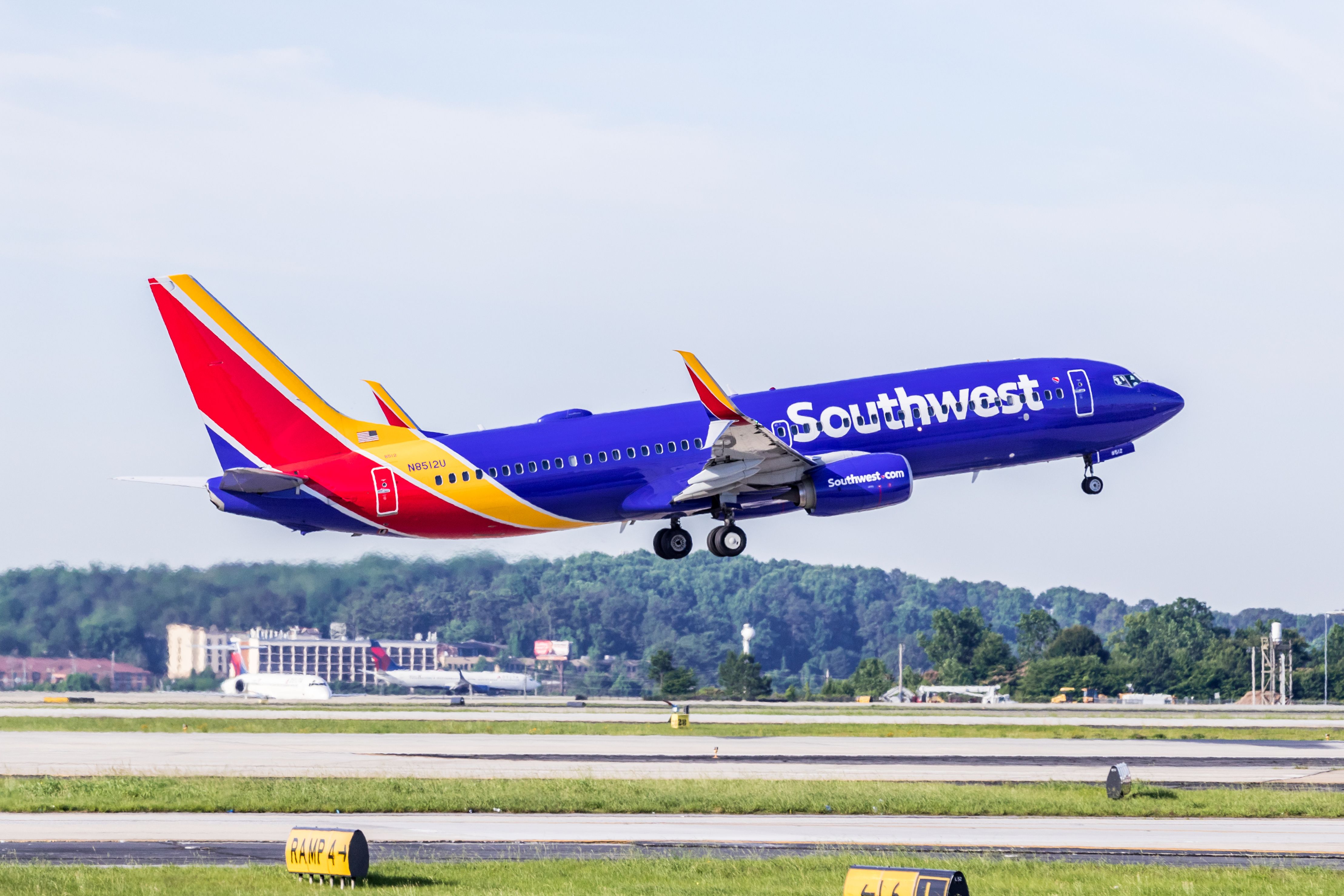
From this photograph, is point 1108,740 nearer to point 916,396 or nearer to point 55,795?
point 916,396

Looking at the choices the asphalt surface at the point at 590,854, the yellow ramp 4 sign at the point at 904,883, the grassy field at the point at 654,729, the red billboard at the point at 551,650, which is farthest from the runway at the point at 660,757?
the red billboard at the point at 551,650

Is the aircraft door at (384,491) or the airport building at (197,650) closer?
the aircraft door at (384,491)

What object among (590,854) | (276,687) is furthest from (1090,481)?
(276,687)

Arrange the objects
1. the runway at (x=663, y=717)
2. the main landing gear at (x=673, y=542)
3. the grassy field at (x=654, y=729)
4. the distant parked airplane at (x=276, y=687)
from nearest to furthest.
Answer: the main landing gear at (x=673, y=542) → the grassy field at (x=654, y=729) → the runway at (x=663, y=717) → the distant parked airplane at (x=276, y=687)

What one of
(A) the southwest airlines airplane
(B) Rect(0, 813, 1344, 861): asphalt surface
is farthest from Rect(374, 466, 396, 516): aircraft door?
(B) Rect(0, 813, 1344, 861): asphalt surface

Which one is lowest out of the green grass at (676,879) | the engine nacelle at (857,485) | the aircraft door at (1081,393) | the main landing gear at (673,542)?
the green grass at (676,879)

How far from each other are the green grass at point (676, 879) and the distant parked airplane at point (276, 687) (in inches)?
3471

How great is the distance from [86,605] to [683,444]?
5283 centimetres

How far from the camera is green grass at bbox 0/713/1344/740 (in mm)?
67875

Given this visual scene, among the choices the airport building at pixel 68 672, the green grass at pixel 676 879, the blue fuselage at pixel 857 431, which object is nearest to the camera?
the green grass at pixel 676 879

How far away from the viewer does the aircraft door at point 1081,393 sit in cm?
6181

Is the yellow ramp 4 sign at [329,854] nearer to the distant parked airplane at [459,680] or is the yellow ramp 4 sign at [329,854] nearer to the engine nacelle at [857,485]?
the engine nacelle at [857,485]

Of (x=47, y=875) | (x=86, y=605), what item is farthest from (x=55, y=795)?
(x=86, y=605)

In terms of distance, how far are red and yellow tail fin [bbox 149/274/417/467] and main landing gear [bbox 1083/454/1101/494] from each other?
29.4 meters
